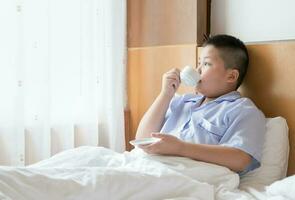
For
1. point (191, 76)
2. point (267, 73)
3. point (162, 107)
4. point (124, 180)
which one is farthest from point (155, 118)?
point (124, 180)

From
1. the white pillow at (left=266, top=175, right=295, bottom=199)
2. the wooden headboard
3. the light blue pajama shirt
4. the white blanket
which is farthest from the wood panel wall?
the white pillow at (left=266, top=175, right=295, bottom=199)

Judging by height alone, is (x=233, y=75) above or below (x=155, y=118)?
above

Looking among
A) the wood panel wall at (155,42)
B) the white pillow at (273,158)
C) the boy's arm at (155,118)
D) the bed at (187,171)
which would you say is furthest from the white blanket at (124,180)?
the wood panel wall at (155,42)

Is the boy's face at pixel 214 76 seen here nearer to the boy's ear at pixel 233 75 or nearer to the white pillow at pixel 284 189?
the boy's ear at pixel 233 75

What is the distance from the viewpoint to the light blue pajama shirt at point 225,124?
1350mm

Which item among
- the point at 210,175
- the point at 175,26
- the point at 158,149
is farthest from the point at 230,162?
the point at 175,26

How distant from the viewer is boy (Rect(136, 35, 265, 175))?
4.34ft

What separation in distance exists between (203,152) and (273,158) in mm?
237

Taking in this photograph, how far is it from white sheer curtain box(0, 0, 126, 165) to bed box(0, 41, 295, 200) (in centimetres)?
42

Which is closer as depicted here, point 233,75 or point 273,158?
point 273,158

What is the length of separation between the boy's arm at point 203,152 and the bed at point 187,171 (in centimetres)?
2

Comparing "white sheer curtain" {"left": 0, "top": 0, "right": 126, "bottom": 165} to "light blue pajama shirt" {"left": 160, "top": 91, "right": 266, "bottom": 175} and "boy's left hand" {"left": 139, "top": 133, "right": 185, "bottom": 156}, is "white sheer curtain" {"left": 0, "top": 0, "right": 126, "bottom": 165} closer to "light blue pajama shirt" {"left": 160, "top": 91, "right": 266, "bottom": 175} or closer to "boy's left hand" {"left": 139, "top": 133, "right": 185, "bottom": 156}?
"light blue pajama shirt" {"left": 160, "top": 91, "right": 266, "bottom": 175}

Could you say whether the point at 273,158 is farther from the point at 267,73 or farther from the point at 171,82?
the point at 171,82

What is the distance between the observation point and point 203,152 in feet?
4.34
